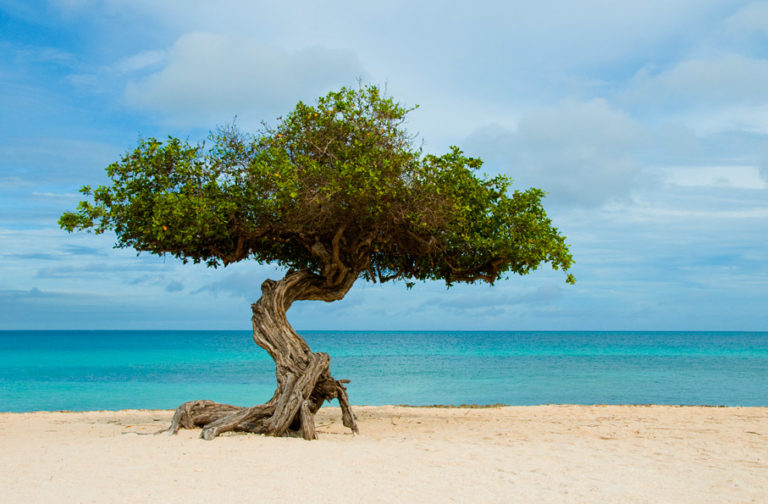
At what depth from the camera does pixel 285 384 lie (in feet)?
37.3

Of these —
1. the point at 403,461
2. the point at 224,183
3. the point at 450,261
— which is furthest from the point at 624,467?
the point at 224,183

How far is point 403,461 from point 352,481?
1.44m

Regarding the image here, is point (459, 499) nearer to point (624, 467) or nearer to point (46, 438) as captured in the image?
point (624, 467)

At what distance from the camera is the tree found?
11164 mm

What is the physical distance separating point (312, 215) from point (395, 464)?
479 centimetres

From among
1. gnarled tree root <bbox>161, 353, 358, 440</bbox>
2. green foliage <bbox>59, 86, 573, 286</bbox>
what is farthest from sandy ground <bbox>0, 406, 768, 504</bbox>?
green foliage <bbox>59, 86, 573, 286</bbox>

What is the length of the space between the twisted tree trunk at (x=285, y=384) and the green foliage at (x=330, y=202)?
0.71 m

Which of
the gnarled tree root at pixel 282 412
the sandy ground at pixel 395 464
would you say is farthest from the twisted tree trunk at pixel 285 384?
the sandy ground at pixel 395 464

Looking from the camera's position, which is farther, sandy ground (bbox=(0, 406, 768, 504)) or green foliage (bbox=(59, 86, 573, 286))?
green foliage (bbox=(59, 86, 573, 286))

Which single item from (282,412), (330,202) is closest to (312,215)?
(330,202)

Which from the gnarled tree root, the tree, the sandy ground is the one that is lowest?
the sandy ground

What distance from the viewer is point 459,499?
6.95 meters

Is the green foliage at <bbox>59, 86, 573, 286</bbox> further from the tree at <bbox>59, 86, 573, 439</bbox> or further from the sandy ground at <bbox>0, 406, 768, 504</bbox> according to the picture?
the sandy ground at <bbox>0, 406, 768, 504</bbox>

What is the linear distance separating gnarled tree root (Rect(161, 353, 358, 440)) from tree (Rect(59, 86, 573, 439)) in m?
0.02
